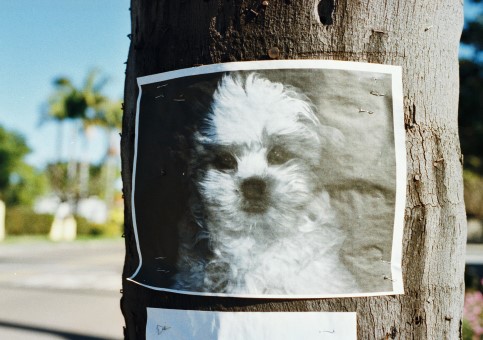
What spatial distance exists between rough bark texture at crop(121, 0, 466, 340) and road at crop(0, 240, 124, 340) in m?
7.14

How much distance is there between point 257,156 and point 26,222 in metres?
34.9

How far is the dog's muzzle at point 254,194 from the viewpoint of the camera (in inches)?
46.8

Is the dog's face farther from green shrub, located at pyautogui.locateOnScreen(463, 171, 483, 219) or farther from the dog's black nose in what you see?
green shrub, located at pyautogui.locateOnScreen(463, 171, 483, 219)

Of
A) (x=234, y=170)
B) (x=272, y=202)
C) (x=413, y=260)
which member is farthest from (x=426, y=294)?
(x=234, y=170)

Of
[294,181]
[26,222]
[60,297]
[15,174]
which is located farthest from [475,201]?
[15,174]

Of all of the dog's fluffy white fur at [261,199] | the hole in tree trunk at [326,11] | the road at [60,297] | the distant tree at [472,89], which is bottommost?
the road at [60,297]

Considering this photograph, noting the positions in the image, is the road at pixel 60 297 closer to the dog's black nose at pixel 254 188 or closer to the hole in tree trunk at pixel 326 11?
the dog's black nose at pixel 254 188

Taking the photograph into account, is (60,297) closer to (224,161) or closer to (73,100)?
(224,161)

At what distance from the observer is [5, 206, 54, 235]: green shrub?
33.3 m

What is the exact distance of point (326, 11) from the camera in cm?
119

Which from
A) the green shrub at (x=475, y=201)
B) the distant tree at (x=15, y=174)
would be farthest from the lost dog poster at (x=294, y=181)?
the distant tree at (x=15, y=174)

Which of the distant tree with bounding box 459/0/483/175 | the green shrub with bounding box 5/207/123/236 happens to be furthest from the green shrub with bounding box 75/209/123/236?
the distant tree with bounding box 459/0/483/175

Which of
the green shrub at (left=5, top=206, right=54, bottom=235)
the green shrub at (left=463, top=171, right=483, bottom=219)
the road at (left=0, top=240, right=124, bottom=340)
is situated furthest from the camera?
the green shrub at (left=5, top=206, right=54, bottom=235)

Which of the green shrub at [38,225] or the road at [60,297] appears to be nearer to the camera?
the road at [60,297]
